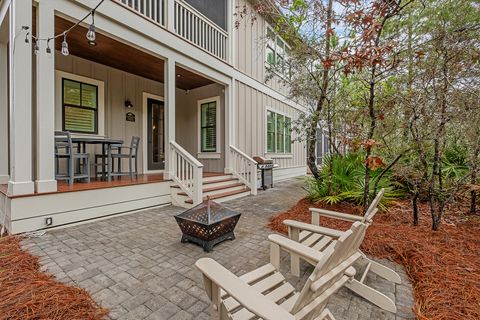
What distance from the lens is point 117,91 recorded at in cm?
651

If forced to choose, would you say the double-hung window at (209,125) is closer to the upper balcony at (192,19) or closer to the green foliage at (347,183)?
the upper balcony at (192,19)

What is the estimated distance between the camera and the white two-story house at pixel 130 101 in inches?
135

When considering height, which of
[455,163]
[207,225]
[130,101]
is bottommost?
[207,225]

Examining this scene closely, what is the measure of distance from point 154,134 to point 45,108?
154 inches

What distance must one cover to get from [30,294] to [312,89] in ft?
18.3

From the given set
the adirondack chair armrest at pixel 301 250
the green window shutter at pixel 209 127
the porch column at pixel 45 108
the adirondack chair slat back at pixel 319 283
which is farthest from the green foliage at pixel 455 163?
the porch column at pixel 45 108

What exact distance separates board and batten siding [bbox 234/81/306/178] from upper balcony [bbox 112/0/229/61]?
4.70 ft

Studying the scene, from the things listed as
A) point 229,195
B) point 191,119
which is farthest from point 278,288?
point 191,119

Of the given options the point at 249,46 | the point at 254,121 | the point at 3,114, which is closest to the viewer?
the point at 3,114

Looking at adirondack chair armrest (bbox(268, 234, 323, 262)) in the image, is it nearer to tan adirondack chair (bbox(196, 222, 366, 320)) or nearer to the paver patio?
tan adirondack chair (bbox(196, 222, 366, 320))

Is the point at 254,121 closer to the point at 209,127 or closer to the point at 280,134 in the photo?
the point at 209,127

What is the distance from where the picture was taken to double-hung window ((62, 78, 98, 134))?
18.2 feet

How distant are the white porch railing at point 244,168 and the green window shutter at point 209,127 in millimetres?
909

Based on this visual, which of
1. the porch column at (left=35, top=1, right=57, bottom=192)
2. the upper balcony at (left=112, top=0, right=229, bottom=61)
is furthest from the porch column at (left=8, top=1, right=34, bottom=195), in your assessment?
the upper balcony at (left=112, top=0, right=229, bottom=61)
